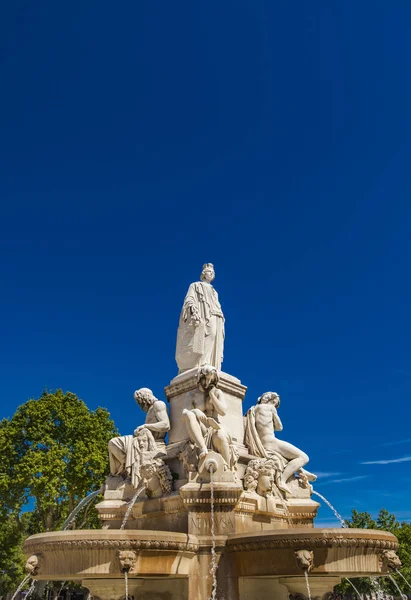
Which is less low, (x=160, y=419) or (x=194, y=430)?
(x=160, y=419)

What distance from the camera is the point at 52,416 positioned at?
1105 inches

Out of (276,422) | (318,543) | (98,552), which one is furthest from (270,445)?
(98,552)

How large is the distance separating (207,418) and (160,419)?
1829 mm

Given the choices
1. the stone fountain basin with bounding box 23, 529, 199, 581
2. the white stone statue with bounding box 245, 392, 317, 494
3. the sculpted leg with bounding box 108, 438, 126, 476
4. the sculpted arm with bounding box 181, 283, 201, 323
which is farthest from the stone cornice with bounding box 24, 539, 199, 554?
the sculpted arm with bounding box 181, 283, 201, 323

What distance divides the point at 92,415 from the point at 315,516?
64.1ft

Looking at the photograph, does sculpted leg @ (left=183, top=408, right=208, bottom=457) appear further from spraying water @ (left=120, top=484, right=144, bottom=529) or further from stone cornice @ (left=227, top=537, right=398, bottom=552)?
stone cornice @ (left=227, top=537, right=398, bottom=552)

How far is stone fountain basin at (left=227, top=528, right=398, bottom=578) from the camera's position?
770 cm

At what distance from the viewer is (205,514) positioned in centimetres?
922

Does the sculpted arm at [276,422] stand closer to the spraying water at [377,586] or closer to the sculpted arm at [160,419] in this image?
the sculpted arm at [160,419]

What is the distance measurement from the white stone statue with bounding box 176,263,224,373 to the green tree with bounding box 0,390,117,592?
1573 cm

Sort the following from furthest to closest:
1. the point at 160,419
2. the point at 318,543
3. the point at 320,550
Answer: the point at 160,419 → the point at 320,550 → the point at 318,543

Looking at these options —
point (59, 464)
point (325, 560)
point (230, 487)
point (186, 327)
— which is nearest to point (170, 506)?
point (230, 487)

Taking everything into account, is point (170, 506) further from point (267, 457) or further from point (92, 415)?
point (92, 415)

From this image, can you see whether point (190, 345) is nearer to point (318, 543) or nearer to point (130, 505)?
point (130, 505)
